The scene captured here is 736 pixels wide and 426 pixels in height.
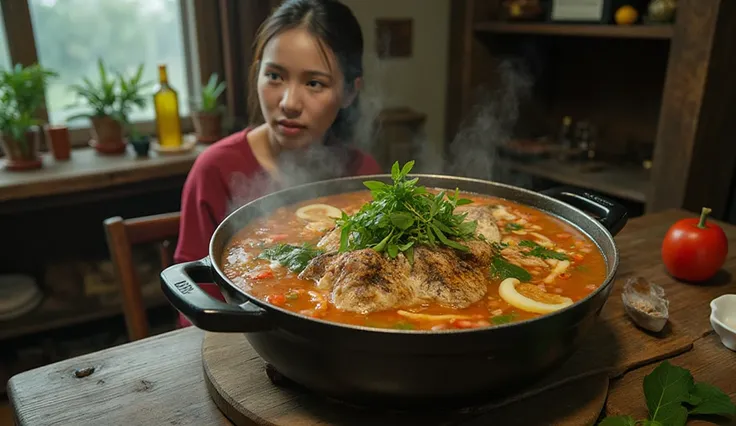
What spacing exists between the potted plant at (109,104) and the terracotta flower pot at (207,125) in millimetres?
316

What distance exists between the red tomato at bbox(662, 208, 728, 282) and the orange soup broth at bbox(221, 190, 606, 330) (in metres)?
0.32

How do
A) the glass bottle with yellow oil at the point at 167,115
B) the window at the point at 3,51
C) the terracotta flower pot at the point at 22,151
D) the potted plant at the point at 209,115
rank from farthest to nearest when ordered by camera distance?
the potted plant at the point at 209,115 → the glass bottle with yellow oil at the point at 167,115 → the window at the point at 3,51 → the terracotta flower pot at the point at 22,151

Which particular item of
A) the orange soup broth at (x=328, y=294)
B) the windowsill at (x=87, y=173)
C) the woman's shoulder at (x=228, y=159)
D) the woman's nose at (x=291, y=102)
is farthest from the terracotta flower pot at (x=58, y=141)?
the orange soup broth at (x=328, y=294)

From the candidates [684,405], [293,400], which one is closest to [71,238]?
[293,400]

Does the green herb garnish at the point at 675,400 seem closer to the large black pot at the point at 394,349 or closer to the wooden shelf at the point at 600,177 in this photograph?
the large black pot at the point at 394,349

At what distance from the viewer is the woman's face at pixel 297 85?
185 centimetres

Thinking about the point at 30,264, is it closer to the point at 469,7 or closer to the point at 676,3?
the point at 469,7

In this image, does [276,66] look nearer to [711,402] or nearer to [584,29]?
[711,402]

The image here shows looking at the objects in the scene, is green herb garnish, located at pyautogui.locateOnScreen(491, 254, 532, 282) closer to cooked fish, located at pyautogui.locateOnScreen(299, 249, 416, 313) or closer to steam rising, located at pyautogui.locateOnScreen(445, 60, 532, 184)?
cooked fish, located at pyautogui.locateOnScreen(299, 249, 416, 313)

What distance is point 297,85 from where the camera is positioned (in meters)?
1.88

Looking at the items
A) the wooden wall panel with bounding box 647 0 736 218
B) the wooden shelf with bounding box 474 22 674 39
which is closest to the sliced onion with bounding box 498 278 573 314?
the wooden wall panel with bounding box 647 0 736 218

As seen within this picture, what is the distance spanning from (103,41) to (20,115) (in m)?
0.80

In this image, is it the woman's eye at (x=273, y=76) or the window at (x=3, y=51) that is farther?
the window at (x=3, y=51)

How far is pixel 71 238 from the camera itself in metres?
3.27
